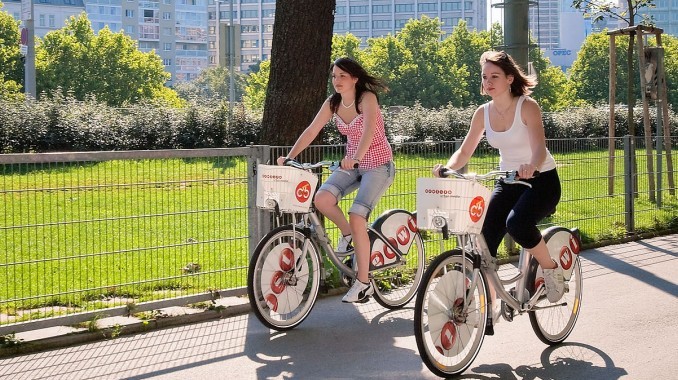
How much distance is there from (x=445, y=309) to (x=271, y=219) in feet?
9.74

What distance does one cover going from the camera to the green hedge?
78.8 feet

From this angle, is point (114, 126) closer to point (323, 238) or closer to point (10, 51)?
point (323, 238)

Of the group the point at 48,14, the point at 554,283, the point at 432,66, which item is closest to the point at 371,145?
the point at 554,283

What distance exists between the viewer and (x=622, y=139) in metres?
12.7

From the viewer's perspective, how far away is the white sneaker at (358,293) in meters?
7.66

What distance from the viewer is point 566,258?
702cm

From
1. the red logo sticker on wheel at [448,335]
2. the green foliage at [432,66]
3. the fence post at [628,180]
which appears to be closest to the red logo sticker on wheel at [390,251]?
the red logo sticker on wheel at [448,335]

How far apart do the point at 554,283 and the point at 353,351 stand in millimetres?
1406

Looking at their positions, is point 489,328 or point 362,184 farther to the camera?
point 362,184

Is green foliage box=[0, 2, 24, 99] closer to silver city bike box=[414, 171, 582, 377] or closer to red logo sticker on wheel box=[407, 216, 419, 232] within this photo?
red logo sticker on wheel box=[407, 216, 419, 232]

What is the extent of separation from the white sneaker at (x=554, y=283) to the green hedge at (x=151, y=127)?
15947 millimetres

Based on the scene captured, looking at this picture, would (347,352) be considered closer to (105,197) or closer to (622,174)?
(105,197)

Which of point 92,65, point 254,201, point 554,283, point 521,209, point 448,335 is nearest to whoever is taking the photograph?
point 448,335

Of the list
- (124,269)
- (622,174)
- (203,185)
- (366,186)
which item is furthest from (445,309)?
(622,174)
